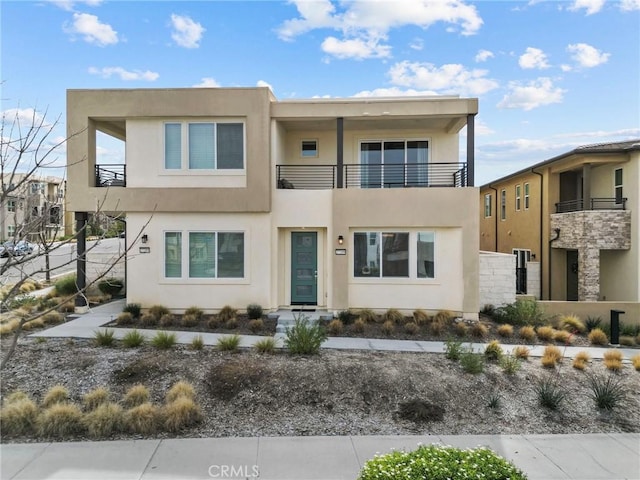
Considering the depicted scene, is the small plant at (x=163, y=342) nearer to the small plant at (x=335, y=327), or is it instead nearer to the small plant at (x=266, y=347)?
the small plant at (x=266, y=347)

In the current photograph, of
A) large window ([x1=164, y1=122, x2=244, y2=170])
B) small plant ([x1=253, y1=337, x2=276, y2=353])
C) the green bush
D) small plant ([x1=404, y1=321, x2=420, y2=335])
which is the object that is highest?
large window ([x1=164, y1=122, x2=244, y2=170])

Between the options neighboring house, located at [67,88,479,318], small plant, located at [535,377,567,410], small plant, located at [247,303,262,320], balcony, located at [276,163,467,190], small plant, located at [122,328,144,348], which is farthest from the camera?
balcony, located at [276,163,467,190]

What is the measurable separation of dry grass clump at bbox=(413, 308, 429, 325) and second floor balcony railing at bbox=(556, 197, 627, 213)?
30.4ft

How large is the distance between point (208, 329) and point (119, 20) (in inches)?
323

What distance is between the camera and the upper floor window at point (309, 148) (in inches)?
571

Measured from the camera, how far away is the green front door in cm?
1325

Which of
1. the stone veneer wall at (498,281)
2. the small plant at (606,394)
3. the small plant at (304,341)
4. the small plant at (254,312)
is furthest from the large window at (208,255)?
the small plant at (606,394)

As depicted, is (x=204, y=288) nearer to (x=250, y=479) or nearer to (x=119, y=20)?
(x=119, y=20)

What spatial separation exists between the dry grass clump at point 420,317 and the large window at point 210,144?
279 inches

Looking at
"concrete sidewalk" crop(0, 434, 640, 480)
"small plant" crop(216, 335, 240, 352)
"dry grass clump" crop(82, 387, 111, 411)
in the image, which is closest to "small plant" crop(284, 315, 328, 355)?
"small plant" crop(216, 335, 240, 352)

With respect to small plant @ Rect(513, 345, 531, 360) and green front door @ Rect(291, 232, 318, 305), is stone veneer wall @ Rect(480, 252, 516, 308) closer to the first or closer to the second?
small plant @ Rect(513, 345, 531, 360)

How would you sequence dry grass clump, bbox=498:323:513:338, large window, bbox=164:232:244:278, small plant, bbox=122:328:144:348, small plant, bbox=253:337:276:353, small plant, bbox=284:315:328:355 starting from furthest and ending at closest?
large window, bbox=164:232:244:278 < dry grass clump, bbox=498:323:513:338 < small plant, bbox=122:328:144:348 < small plant, bbox=253:337:276:353 < small plant, bbox=284:315:328:355

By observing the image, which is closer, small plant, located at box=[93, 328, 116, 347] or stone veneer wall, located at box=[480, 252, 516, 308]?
small plant, located at box=[93, 328, 116, 347]

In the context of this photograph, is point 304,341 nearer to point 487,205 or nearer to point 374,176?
point 374,176
